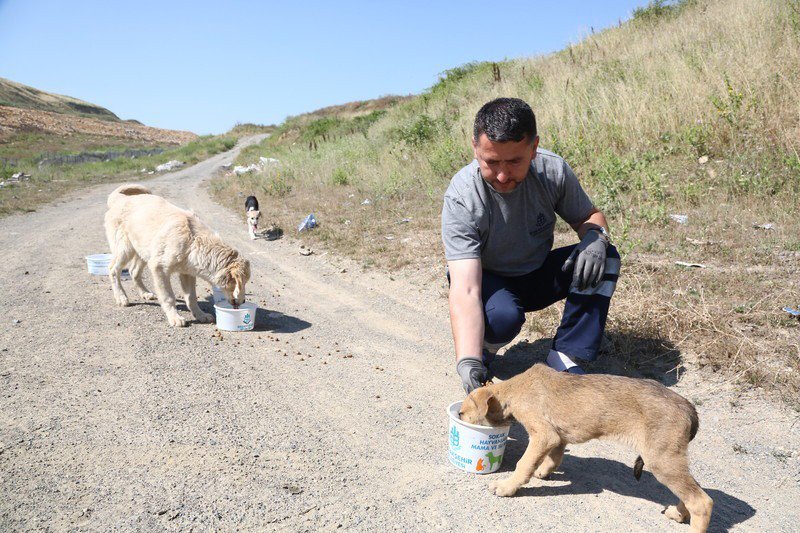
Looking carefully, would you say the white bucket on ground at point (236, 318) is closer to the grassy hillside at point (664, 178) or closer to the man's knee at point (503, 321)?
the grassy hillside at point (664, 178)

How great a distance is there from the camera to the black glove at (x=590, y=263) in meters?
3.97

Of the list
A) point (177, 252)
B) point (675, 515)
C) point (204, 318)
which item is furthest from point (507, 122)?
point (204, 318)

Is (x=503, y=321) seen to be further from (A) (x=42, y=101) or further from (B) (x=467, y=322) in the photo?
(A) (x=42, y=101)

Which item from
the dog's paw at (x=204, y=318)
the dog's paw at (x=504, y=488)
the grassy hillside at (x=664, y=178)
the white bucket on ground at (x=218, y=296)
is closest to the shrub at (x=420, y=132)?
the grassy hillside at (x=664, y=178)

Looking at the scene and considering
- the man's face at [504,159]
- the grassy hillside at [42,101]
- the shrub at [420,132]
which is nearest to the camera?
the man's face at [504,159]

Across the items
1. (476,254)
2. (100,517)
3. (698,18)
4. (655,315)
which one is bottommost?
(100,517)

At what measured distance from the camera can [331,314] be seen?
662cm

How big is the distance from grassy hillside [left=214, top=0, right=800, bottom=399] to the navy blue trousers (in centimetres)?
89

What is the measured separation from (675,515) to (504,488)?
0.87 meters

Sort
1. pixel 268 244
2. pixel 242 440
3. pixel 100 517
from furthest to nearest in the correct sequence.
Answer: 1. pixel 268 244
2. pixel 242 440
3. pixel 100 517

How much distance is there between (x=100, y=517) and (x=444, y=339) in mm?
3453

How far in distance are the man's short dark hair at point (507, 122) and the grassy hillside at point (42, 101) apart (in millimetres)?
73906

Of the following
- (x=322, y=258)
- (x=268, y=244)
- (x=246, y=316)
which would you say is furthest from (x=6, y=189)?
(x=246, y=316)

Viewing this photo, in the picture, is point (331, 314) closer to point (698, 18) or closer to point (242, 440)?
point (242, 440)
